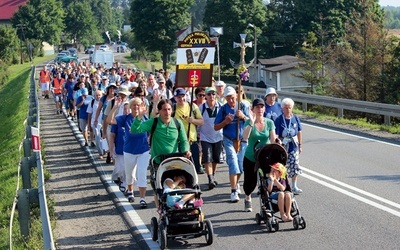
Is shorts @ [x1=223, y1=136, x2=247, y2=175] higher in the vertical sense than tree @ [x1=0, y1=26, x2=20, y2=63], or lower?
lower

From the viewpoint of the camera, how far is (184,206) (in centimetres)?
848

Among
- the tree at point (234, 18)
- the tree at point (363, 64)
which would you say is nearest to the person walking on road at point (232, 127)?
the tree at point (363, 64)

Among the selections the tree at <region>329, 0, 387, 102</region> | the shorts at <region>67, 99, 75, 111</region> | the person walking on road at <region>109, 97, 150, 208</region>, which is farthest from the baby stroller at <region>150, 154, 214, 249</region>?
the tree at <region>329, 0, 387, 102</region>

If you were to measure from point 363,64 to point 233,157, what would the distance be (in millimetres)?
32800

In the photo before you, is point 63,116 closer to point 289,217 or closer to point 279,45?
point 289,217

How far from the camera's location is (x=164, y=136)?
9.77 m

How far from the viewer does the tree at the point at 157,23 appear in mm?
76562

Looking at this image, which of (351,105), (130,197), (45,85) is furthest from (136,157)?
(45,85)

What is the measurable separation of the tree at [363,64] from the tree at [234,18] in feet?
90.2

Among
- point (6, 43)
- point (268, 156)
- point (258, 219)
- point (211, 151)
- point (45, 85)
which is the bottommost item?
point (258, 219)

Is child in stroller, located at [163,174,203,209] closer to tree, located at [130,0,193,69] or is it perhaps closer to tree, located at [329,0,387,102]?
tree, located at [329,0,387,102]

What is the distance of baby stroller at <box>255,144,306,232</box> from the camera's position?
9180 millimetres

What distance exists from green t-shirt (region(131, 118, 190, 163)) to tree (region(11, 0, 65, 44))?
86.0 meters

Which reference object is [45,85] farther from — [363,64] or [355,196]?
[355,196]
